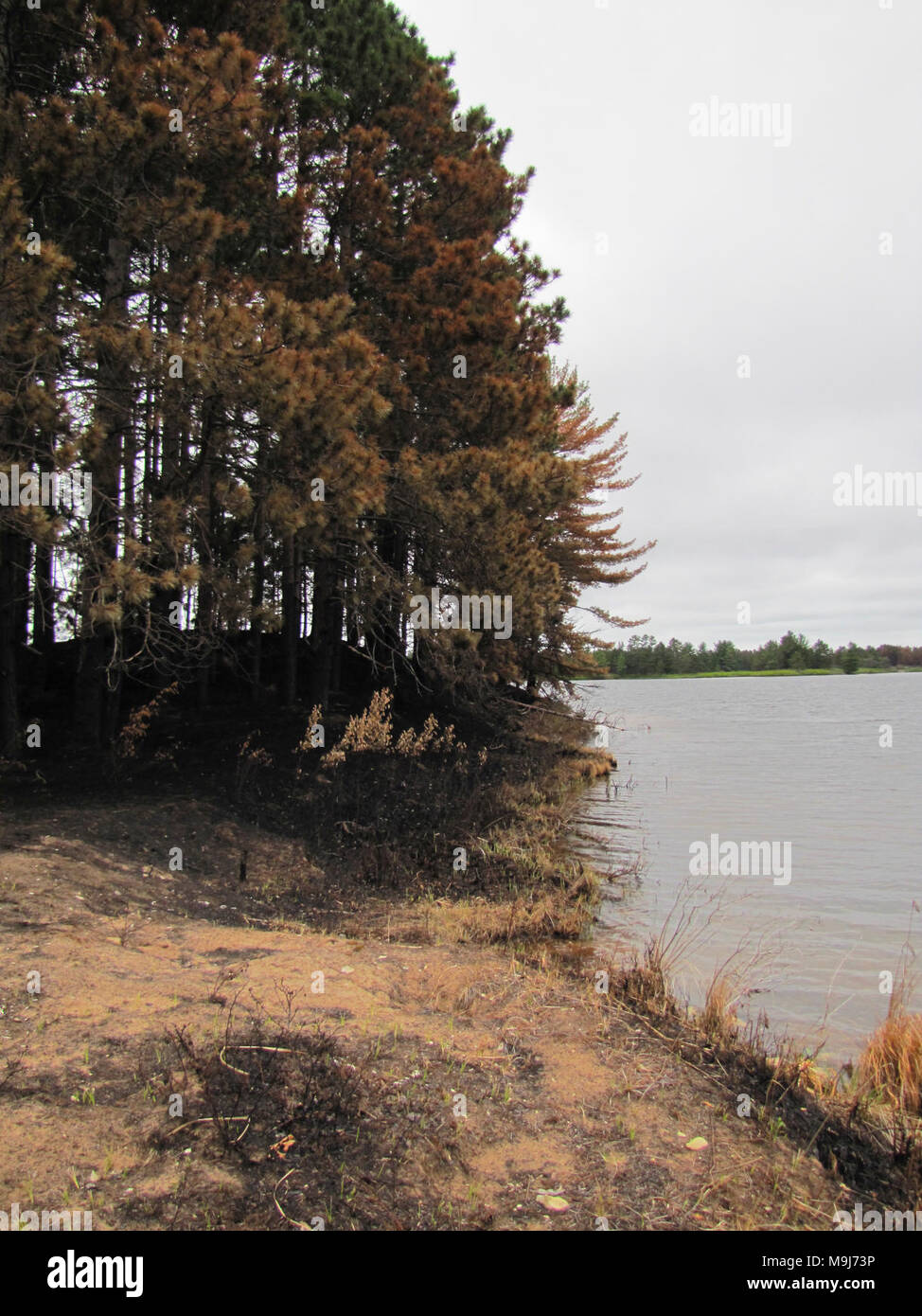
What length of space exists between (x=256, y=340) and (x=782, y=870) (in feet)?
31.3

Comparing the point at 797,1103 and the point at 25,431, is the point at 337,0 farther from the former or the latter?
the point at 797,1103

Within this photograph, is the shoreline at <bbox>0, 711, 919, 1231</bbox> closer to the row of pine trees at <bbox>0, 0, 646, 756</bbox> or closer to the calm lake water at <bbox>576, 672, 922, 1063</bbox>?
the calm lake water at <bbox>576, 672, 922, 1063</bbox>

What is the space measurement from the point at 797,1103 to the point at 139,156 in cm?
1052

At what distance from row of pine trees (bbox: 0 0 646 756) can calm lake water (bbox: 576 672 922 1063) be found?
4.10 m

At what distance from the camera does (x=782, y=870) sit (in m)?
10.9

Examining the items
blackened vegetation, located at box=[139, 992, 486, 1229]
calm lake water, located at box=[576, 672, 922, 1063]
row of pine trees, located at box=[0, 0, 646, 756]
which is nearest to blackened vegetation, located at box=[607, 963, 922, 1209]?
calm lake water, located at box=[576, 672, 922, 1063]

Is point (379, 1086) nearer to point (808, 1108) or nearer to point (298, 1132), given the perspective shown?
point (298, 1132)

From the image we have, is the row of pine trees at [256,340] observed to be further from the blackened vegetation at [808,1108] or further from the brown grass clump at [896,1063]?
the brown grass clump at [896,1063]

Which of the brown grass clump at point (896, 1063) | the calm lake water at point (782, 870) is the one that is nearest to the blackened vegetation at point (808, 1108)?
the brown grass clump at point (896, 1063)

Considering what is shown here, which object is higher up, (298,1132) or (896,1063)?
(298,1132)

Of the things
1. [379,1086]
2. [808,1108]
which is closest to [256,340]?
[379,1086]

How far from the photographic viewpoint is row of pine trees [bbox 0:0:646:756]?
8250mm
